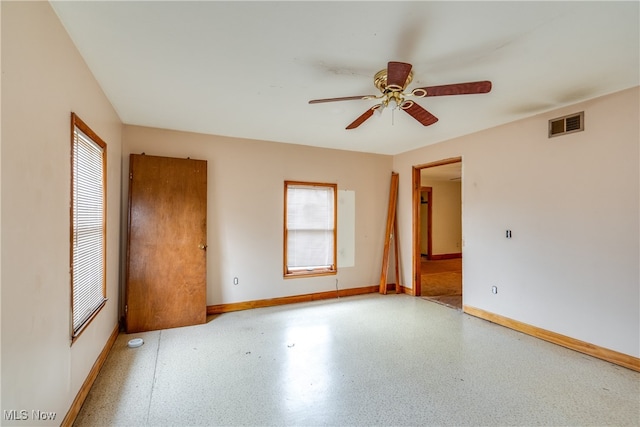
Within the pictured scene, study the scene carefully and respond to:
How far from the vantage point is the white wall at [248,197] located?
395 cm

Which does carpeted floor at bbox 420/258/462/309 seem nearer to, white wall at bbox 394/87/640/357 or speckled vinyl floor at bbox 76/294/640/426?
white wall at bbox 394/87/640/357

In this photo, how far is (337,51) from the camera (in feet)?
6.77

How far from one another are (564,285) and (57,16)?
4658 mm

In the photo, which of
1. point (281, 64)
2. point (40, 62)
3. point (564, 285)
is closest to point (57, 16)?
point (40, 62)

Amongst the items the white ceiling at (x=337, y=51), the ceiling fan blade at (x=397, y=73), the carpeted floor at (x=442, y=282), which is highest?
the white ceiling at (x=337, y=51)

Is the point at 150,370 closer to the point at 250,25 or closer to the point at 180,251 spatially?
the point at 180,251

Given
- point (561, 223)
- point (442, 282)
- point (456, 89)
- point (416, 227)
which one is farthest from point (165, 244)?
point (442, 282)

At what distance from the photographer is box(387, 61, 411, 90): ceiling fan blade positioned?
5.68ft

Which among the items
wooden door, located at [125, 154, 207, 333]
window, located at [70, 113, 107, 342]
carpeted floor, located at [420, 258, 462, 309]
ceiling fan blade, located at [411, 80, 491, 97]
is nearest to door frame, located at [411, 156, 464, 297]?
carpeted floor, located at [420, 258, 462, 309]

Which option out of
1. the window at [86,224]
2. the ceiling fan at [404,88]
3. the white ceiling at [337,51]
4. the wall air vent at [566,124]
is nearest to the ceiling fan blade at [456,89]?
the ceiling fan at [404,88]

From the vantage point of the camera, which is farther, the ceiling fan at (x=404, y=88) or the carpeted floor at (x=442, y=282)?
the carpeted floor at (x=442, y=282)

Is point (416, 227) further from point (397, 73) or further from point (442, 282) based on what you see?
point (397, 73)

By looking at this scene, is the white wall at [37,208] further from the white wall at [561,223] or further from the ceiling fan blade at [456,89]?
the white wall at [561,223]

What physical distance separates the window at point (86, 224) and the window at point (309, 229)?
2324mm
